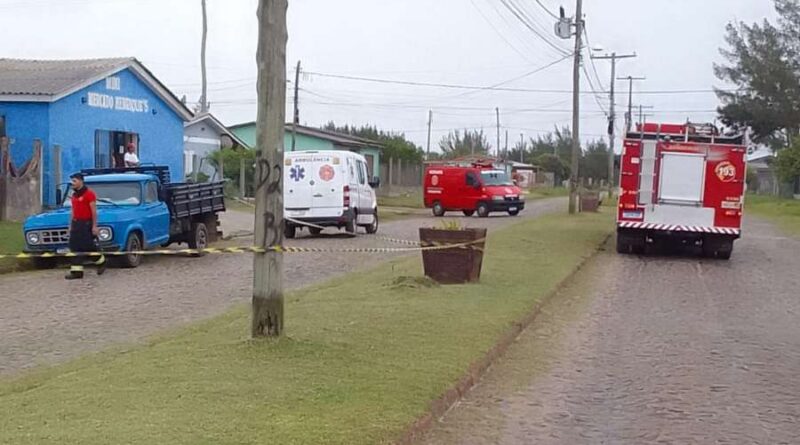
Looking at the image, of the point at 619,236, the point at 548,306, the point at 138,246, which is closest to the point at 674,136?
the point at 619,236

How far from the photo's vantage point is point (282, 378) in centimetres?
805

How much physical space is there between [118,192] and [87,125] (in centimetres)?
1040

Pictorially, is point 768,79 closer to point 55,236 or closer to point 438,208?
point 438,208

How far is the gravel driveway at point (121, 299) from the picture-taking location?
10.9 m

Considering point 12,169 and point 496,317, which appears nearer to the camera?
point 496,317

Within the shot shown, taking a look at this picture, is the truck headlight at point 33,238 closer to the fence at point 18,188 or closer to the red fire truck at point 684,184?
the fence at point 18,188

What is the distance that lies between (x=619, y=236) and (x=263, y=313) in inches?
618

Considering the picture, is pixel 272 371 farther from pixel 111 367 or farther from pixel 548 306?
pixel 548 306

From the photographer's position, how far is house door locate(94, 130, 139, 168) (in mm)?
29812

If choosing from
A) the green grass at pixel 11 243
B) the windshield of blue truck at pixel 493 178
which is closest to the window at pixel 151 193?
the green grass at pixel 11 243

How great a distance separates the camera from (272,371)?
8297mm

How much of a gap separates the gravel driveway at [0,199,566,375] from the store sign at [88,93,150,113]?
9967 mm

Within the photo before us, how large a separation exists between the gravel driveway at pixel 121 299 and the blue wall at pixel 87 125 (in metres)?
8.16

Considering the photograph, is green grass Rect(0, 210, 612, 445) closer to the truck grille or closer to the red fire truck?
the truck grille
